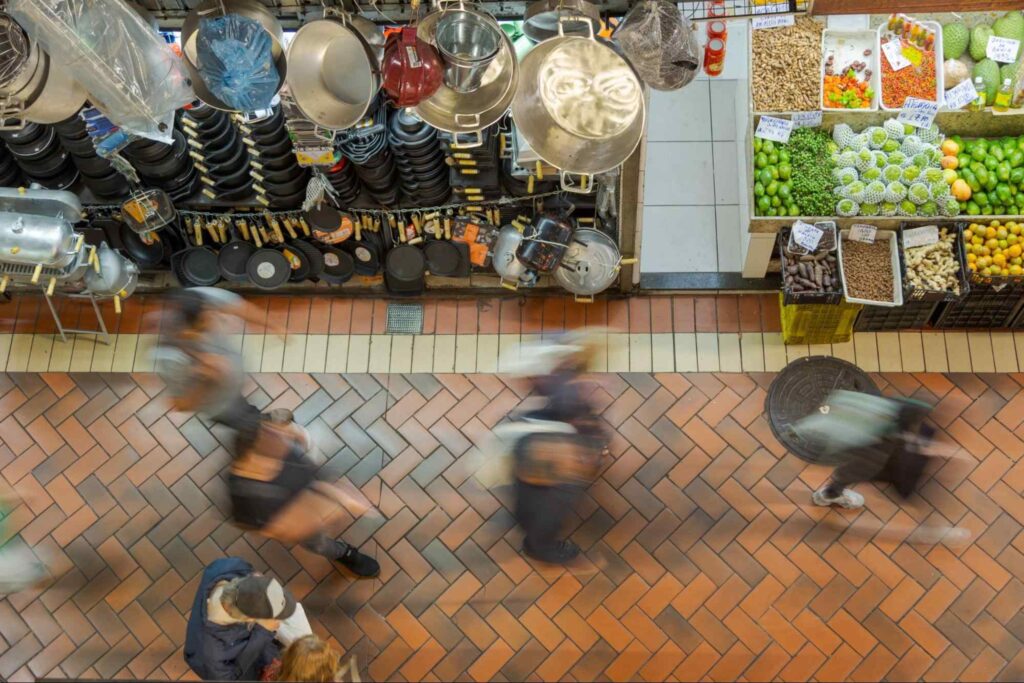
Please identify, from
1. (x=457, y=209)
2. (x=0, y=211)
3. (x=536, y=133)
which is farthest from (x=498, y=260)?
(x=0, y=211)

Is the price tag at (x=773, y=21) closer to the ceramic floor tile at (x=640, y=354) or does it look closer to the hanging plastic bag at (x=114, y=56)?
the ceramic floor tile at (x=640, y=354)

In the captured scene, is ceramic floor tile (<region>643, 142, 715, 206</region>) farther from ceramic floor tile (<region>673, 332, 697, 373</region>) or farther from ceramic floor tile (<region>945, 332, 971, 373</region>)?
ceramic floor tile (<region>945, 332, 971, 373</region>)

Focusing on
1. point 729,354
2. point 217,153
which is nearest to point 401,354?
point 217,153

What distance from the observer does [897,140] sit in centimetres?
644

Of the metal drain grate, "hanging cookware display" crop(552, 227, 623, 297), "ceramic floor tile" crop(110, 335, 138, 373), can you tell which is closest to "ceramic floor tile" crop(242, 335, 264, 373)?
"ceramic floor tile" crop(110, 335, 138, 373)

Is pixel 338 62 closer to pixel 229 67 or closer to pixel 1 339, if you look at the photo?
pixel 229 67

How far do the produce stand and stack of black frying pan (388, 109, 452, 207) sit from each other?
197cm

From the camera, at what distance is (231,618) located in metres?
4.82

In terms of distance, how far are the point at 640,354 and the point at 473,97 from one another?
2504 millimetres

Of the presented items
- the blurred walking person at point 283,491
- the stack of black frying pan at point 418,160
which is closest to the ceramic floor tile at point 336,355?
the blurred walking person at point 283,491

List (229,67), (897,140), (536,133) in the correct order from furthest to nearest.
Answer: (897,140), (229,67), (536,133)

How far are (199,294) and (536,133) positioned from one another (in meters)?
2.45

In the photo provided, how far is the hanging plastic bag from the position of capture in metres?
4.51

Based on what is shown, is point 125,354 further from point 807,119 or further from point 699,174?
point 807,119
